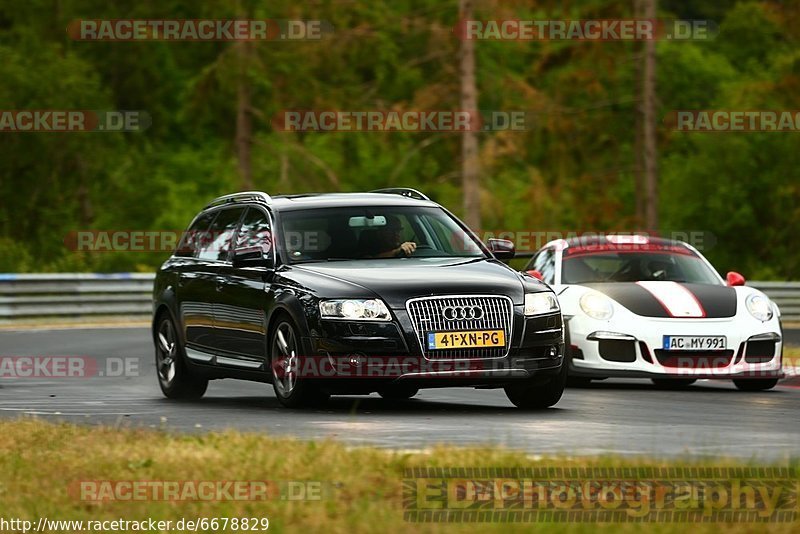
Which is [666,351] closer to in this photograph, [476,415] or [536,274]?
[536,274]

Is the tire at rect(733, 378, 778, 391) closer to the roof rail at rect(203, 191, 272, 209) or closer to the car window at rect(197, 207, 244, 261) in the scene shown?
the roof rail at rect(203, 191, 272, 209)

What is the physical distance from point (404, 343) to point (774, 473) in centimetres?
471

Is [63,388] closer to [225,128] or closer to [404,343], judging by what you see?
[404,343]

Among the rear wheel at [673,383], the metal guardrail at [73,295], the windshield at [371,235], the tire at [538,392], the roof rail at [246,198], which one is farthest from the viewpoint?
the metal guardrail at [73,295]

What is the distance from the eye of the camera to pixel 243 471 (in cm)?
888

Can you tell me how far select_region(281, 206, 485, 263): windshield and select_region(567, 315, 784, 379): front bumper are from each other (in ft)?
7.03

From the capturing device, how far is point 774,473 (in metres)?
8.40

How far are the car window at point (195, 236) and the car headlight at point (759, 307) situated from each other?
4.98 metres

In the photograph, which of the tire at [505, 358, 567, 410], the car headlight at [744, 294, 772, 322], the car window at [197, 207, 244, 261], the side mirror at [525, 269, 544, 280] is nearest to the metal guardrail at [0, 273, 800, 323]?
the side mirror at [525, 269, 544, 280]

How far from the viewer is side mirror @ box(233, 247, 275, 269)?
1401 cm

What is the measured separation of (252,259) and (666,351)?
413 centimetres

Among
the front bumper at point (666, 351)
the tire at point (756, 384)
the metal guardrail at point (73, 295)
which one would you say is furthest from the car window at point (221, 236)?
the metal guardrail at point (73, 295)

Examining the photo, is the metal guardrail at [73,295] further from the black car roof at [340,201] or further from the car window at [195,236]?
the black car roof at [340,201]

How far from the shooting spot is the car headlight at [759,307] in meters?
16.5
